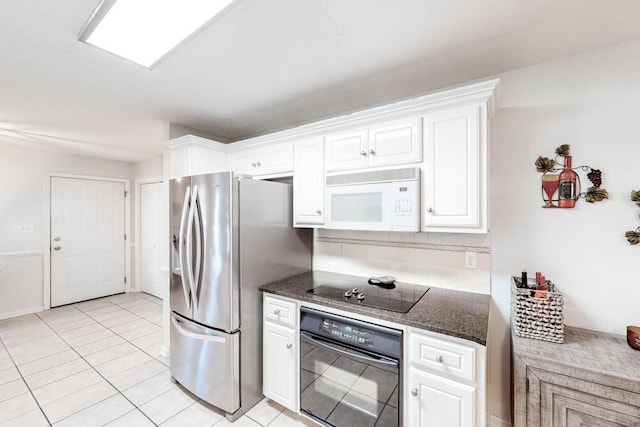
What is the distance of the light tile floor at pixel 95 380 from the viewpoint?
194cm

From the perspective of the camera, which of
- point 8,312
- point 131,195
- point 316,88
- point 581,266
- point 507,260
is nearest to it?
point 581,266

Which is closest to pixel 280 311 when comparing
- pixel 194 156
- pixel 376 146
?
pixel 376 146


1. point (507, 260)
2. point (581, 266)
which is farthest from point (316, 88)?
point (581, 266)

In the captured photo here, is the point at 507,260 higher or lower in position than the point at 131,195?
lower

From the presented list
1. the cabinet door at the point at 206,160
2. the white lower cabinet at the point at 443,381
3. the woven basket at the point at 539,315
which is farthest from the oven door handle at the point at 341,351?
the cabinet door at the point at 206,160

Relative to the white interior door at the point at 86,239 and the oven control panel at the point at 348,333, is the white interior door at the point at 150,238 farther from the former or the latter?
the oven control panel at the point at 348,333

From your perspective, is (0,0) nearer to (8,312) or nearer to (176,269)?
(176,269)

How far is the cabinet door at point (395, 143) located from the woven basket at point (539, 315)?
99 cm

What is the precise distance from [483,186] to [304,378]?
1.67 m

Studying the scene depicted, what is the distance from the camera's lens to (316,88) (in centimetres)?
208

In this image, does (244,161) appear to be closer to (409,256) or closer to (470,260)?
(409,256)

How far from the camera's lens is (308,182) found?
221 cm

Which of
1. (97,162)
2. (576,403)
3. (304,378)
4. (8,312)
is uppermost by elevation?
(97,162)

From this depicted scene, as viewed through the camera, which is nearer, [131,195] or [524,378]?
[524,378]
